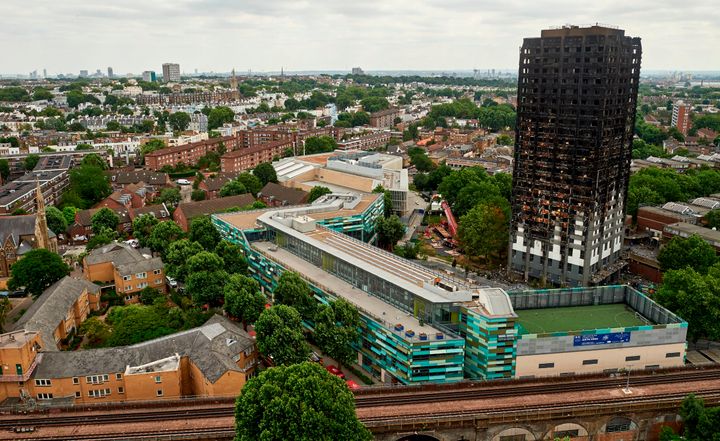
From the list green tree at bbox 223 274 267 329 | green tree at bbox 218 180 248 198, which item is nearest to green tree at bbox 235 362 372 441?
green tree at bbox 223 274 267 329

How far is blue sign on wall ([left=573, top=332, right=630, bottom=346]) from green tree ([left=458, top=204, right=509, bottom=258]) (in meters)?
30.0

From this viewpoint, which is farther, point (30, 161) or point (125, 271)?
point (30, 161)

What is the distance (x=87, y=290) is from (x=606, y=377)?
52.4 meters

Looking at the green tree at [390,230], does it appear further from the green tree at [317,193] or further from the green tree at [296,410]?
the green tree at [296,410]

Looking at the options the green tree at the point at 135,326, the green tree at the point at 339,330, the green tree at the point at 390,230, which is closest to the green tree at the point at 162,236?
the green tree at the point at 135,326

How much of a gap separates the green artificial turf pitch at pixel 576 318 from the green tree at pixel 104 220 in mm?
63273

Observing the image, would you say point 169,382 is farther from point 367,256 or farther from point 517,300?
point 517,300

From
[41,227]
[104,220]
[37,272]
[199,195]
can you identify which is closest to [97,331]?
[37,272]

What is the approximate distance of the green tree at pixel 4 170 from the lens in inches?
4710

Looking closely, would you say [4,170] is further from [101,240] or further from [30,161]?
[101,240]

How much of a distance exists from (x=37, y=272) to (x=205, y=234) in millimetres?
19932

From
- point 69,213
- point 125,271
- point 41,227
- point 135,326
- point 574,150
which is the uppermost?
point 574,150

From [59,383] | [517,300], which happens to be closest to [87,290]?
[59,383]

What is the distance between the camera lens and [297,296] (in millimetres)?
54656
